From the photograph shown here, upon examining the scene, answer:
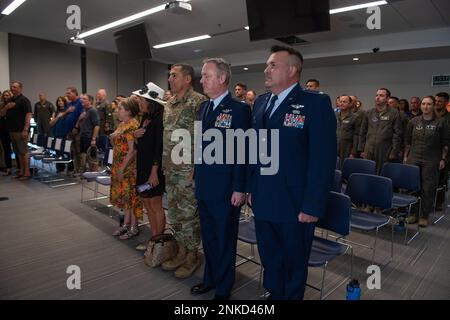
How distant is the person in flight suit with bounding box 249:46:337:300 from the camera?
169 cm

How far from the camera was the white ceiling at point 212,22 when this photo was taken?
227 inches

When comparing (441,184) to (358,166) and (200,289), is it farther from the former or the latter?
(200,289)

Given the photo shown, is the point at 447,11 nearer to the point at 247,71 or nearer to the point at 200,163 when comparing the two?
the point at 200,163

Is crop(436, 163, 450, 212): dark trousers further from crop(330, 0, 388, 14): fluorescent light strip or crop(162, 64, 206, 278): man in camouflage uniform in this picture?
crop(162, 64, 206, 278): man in camouflage uniform

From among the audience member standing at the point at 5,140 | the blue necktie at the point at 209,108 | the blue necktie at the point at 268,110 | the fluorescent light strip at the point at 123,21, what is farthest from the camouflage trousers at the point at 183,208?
the audience member standing at the point at 5,140

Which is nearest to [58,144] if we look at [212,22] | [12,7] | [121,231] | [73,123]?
[73,123]

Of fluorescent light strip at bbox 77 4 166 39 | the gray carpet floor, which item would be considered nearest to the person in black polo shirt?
the gray carpet floor

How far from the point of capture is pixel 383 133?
14.5ft

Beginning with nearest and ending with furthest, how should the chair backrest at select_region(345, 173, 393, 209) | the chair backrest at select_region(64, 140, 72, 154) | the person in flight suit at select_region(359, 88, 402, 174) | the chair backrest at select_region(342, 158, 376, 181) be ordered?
the chair backrest at select_region(345, 173, 393, 209), the chair backrest at select_region(342, 158, 376, 181), the person in flight suit at select_region(359, 88, 402, 174), the chair backrest at select_region(64, 140, 72, 154)

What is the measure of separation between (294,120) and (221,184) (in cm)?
67

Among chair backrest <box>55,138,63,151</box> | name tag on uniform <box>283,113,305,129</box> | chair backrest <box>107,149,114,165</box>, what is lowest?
chair backrest <box>107,149,114,165</box>

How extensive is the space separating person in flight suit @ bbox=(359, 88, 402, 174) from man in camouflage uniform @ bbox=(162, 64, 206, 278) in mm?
3027

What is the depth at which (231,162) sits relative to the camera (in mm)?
2100

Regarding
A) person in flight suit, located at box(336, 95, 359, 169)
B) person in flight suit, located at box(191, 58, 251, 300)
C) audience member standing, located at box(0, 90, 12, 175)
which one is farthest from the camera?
audience member standing, located at box(0, 90, 12, 175)
